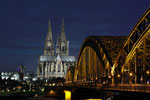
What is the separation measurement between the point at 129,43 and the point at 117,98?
83.1ft

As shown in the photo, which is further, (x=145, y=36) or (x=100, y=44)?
(x=100, y=44)

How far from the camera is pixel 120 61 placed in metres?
68.6

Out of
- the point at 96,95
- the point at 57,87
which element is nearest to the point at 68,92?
the point at 96,95

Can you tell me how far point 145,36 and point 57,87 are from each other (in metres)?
88.7

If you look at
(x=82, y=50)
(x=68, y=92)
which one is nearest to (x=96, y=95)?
(x=68, y=92)

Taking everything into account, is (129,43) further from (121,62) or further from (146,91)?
(146,91)

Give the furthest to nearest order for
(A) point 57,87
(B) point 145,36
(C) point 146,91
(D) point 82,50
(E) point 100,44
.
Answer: (A) point 57,87
(D) point 82,50
(E) point 100,44
(B) point 145,36
(C) point 146,91

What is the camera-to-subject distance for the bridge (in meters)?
48.8

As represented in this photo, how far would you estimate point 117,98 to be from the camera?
82.1 m

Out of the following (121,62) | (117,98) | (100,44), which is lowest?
(117,98)

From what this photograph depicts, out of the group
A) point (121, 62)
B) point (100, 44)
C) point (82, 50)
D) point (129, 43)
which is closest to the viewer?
point (129, 43)

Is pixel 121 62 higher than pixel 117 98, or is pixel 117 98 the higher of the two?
pixel 121 62

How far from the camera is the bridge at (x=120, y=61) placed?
160ft

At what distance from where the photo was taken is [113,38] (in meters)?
84.1
